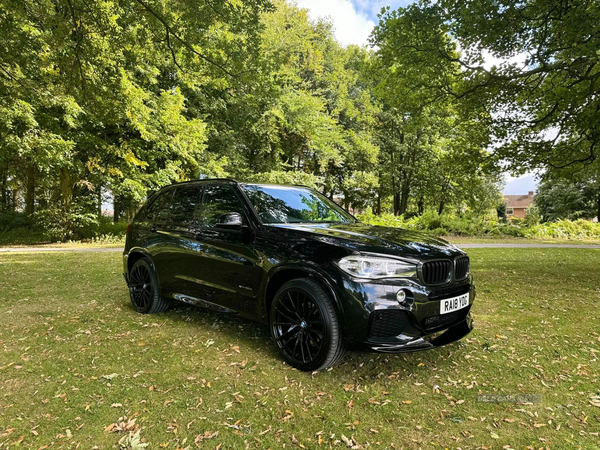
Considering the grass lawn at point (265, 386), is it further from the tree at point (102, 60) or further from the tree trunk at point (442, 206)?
the tree trunk at point (442, 206)

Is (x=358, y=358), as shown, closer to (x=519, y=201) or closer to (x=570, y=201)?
(x=570, y=201)

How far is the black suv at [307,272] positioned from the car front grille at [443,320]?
0.4 inches

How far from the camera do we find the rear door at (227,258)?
3.76m

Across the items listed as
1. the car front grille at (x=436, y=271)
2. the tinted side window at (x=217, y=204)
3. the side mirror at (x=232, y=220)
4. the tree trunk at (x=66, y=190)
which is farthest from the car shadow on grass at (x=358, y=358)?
the tree trunk at (x=66, y=190)

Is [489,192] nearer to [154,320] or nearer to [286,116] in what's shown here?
[286,116]

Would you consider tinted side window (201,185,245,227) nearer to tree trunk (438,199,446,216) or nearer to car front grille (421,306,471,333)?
car front grille (421,306,471,333)

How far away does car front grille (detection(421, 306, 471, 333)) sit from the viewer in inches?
124

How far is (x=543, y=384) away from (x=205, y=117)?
19.0m

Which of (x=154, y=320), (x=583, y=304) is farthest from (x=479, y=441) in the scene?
(x=583, y=304)

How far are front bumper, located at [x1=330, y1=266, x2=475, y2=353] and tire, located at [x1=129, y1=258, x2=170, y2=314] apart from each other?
2.89 meters

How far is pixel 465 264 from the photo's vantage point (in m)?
3.62

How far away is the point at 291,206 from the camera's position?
4328 mm

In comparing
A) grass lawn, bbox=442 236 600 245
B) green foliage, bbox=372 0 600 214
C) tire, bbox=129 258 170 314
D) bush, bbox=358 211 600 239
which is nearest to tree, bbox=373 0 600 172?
green foliage, bbox=372 0 600 214

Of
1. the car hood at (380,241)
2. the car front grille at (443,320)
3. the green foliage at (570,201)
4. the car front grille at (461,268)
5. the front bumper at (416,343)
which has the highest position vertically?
the green foliage at (570,201)
